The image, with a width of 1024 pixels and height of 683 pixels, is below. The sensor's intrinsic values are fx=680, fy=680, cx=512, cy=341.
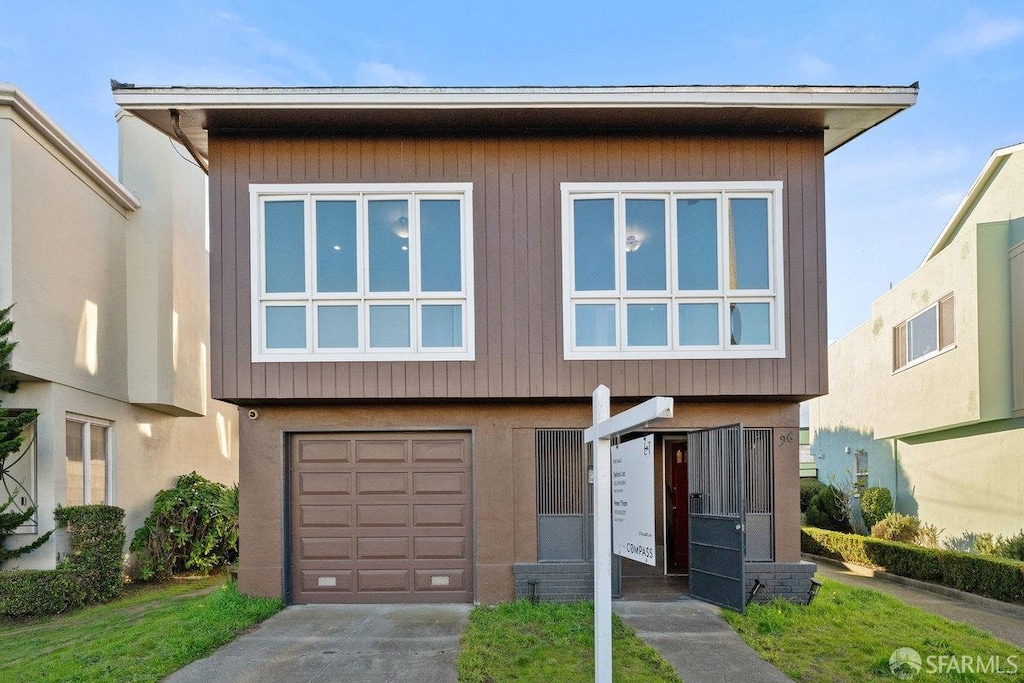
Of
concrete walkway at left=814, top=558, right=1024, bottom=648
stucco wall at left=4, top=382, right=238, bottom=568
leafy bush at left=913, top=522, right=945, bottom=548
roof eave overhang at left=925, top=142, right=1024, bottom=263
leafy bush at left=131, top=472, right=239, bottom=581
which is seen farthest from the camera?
leafy bush at left=913, top=522, right=945, bottom=548

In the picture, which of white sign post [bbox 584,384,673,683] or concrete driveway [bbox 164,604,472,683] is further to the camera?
concrete driveway [bbox 164,604,472,683]

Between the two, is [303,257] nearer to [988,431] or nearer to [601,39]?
[601,39]

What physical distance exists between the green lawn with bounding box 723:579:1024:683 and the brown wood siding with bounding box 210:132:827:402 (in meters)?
2.54

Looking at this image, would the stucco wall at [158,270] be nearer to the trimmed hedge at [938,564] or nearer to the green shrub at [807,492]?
the trimmed hedge at [938,564]

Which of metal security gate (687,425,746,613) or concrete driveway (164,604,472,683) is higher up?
metal security gate (687,425,746,613)

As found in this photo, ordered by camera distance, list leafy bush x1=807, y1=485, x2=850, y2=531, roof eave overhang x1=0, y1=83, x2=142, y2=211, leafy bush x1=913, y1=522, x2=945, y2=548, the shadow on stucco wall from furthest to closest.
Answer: leafy bush x1=807, y1=485, x2=850, y2=531
the shadow on stucco wall
leafy bush x1=913, y1=522, x2=945, y2=548
roof eave overhang x1=0, y1=83, x2=142, y2=211

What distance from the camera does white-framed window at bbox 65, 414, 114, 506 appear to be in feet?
32.2

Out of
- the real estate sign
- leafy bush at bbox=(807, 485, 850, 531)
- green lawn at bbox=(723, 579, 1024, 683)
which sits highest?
the real estate sign

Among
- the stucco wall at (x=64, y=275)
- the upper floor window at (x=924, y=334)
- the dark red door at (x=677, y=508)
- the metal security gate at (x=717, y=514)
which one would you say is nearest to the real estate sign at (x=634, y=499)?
the metal security gate at (x=717, y=514)

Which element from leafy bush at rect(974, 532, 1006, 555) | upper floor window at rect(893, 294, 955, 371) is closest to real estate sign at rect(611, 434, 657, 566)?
leafy bush at rect(974, 532, 1006, 555)

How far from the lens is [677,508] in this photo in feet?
34.7

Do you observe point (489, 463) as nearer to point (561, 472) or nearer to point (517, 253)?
point (561, 472)

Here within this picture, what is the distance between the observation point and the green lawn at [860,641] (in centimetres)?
591

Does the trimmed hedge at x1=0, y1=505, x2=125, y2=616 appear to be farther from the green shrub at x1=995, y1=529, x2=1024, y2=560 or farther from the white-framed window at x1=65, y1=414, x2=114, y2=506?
the green shrub at x1=995, y1=529, x2=1024, y2=560
